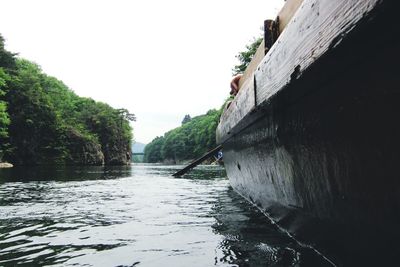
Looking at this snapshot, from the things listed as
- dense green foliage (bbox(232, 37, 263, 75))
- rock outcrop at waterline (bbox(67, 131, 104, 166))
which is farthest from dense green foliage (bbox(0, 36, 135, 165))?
dense green foliage (bbox(232, 37, 263, 75))

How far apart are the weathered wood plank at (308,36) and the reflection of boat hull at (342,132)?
0.05 feet

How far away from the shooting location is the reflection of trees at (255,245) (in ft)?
8.80

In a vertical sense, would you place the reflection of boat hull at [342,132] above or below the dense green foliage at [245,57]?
below

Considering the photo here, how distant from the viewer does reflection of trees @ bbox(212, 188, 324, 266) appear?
106 inches

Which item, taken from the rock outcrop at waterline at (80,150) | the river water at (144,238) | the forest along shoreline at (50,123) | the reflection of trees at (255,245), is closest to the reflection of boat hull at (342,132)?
the reflection of trees at (255,245)

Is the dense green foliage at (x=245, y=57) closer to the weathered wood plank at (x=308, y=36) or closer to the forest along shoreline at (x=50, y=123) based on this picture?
the forest along shoreline at (x=50, y=123)

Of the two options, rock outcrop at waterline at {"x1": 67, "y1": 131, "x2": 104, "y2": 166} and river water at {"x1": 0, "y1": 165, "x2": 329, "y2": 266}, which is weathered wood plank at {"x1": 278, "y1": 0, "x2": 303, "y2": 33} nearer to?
river water at {"x1": 0, "y1": 165, "x2": 329, "y2": 266}

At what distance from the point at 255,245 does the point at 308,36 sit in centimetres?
207

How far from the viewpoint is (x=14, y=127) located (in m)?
46.3

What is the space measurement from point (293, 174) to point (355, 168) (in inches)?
41.2

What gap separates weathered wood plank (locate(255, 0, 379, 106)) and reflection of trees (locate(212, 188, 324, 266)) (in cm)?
128

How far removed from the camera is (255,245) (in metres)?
3.24

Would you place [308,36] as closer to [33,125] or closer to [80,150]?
[33,125]

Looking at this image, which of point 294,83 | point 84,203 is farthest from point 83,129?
point 294,83
